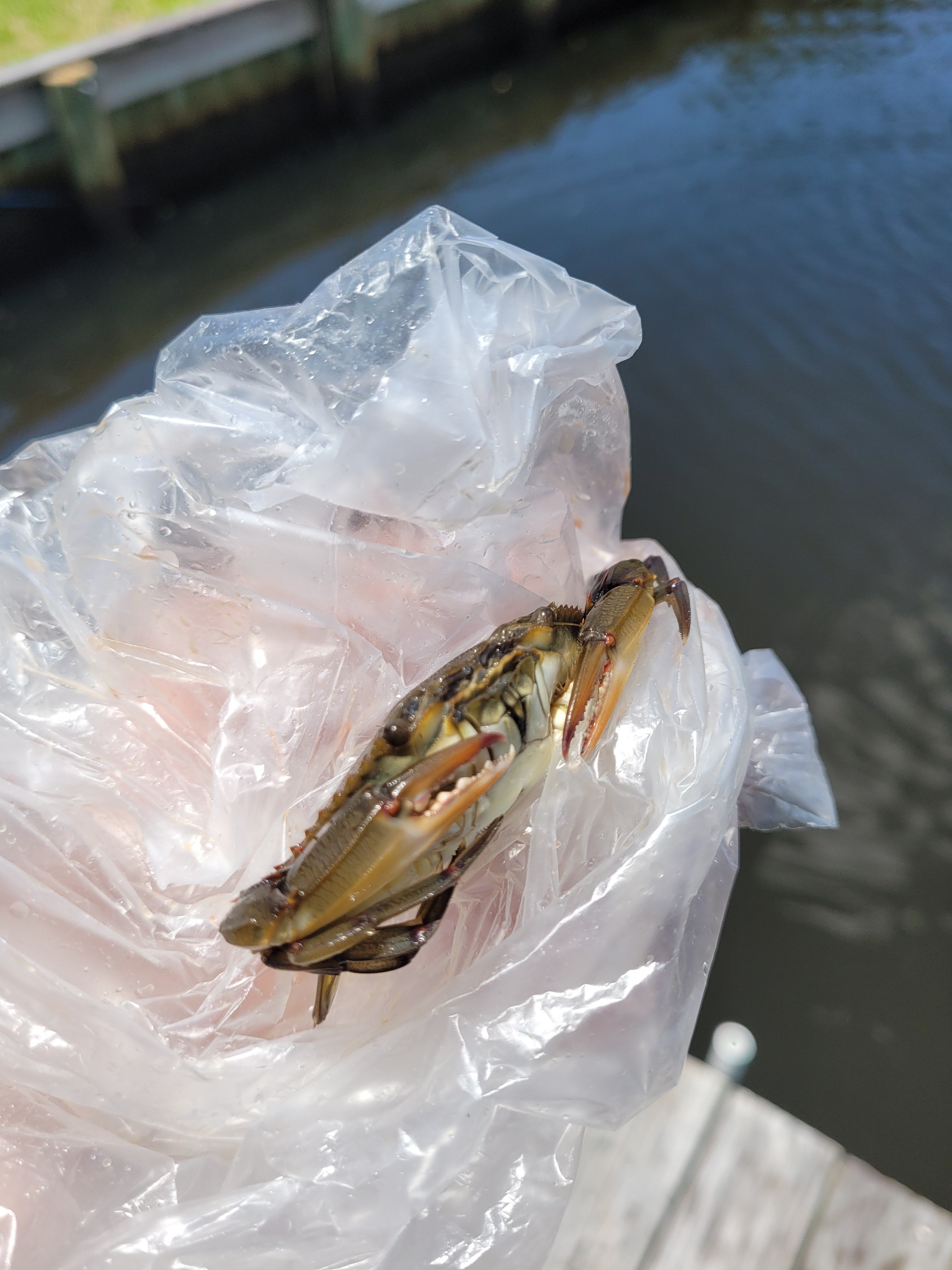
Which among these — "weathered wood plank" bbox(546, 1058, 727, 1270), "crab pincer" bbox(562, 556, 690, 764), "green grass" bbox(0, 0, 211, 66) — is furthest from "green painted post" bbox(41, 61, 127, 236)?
"weathered wood plank" bbox(546, 1058, 727, 1270)

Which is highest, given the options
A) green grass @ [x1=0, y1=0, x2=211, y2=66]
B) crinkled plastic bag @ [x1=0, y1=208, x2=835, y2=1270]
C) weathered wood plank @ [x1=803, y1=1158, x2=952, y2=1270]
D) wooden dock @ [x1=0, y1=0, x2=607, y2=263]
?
green grass @ [x1=0, y1=0, x2=211, y2=66]

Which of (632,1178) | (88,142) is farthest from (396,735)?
(88,142)

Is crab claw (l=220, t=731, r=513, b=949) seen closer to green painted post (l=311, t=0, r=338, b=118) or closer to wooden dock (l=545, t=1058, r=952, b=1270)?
wooden dock (l=545, t=1058, r=952, b=1270)

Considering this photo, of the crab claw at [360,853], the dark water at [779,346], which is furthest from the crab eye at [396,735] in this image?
the dark water at [779,346]

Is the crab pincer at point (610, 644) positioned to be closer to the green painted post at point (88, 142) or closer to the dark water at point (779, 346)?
the dark water at point (779, 346)

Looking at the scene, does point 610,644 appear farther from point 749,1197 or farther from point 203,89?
point 203,89

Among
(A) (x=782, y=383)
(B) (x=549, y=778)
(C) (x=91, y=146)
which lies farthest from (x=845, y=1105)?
(C) (x=91, y=146)

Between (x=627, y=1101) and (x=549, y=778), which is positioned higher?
(x=549, y=778)

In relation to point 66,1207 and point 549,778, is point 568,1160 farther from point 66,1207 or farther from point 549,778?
point 66,1207
